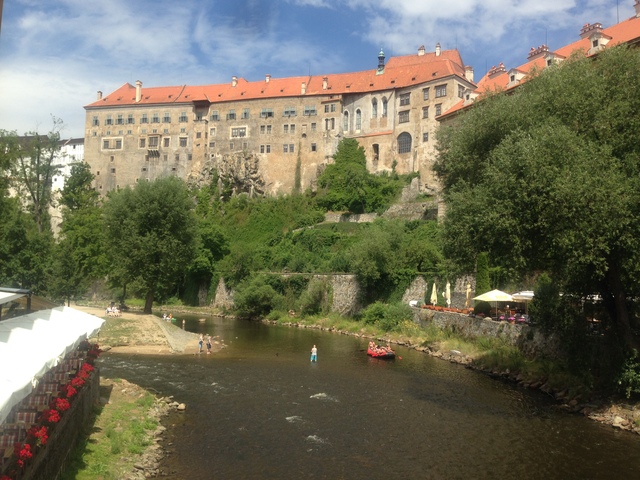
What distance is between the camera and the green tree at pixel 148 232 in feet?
113

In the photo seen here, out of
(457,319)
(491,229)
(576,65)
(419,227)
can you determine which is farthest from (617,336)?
(419,227)

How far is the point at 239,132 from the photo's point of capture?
2744 inches

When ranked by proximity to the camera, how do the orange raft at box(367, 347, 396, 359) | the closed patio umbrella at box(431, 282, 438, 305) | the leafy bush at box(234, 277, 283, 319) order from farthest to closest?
1. the leafy bush at box(234, 277, 283, 319)
2. the closed patio umbrella at box(431, 282, 438, 305)
3. the orange raft at box(367, 347, 396, 359)

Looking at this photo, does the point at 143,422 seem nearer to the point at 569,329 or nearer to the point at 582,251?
the point at 582,251

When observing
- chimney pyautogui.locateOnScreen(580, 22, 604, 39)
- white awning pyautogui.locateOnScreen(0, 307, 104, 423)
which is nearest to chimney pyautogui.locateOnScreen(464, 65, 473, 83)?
chimney pyautogui.locateOnScreen(580, 22, 604, 39)

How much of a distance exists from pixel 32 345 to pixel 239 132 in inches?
2432

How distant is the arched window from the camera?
60.5 metres

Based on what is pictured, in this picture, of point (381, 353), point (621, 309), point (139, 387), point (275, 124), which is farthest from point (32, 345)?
point (275, 124)

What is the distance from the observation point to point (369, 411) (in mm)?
18000

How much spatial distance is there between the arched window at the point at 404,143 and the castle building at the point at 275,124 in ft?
0.37

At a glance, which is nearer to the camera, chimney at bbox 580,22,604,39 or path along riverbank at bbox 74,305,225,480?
path along riverbank at bbox 74,305,225,480

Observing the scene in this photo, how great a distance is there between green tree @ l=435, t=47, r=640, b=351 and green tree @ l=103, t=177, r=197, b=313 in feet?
66.5

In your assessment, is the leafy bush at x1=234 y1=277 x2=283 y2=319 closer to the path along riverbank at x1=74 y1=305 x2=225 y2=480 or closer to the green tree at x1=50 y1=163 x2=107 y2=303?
the green tree at x1=50 y1=163 x2=107 y2=303

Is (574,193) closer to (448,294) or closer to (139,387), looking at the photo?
(139,387)
